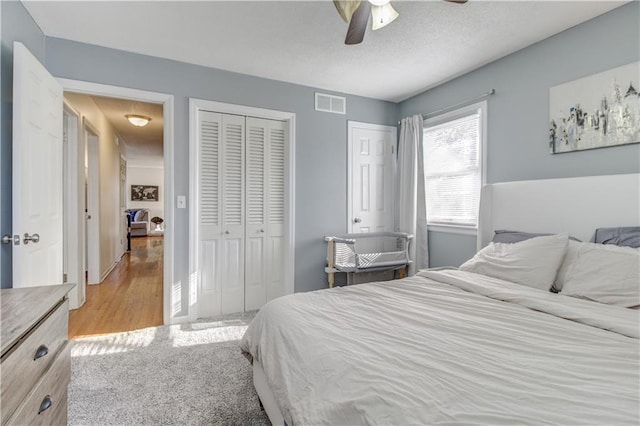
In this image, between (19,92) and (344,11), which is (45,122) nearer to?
(19,92)

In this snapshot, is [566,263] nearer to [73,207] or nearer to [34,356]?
[34,356]

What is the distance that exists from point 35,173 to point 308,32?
7.16 ft

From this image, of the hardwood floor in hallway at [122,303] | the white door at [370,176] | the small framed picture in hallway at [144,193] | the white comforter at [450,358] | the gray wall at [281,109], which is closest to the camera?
the white comforter at [450,358]

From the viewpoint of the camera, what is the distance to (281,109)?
3.55 metres

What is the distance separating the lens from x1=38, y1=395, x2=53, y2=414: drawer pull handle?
1.12 meters

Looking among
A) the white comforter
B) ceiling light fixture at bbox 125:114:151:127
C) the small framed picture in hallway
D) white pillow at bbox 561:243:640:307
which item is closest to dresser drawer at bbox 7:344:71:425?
the white comforter

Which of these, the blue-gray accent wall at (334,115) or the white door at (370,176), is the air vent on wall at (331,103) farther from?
the white door at (370,176)

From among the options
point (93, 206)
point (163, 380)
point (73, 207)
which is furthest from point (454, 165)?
point (93, 206)

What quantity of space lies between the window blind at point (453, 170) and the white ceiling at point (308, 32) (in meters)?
0.60

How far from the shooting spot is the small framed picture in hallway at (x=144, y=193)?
36.3 ft

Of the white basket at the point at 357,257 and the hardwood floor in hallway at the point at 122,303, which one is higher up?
the white basket at the point at 357,257

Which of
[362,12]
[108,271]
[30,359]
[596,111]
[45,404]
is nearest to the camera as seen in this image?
[30,359]

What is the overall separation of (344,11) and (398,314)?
63.6 inches

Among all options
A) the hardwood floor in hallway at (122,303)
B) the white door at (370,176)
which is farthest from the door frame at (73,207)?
the white door at (370,176)
